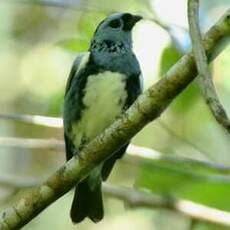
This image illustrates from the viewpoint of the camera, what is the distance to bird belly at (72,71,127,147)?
3.62 m

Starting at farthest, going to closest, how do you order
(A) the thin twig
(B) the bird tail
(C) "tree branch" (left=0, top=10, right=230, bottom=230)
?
(B) the bird tail < (C) "tree branch" (left=0, top=10, right=230, bottom=230) < (A) the thin twig

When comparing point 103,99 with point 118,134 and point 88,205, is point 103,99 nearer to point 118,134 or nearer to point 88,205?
point 88,205

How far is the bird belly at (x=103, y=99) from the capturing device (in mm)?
3619

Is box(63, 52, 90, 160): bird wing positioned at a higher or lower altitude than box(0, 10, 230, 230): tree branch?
lower

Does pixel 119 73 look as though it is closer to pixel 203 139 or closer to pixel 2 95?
pixel 203 139

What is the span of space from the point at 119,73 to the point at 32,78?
3046mm

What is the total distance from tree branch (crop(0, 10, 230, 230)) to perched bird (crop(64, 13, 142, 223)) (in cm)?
39

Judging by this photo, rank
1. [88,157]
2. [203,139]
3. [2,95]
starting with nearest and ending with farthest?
1. [88,157]
2. [203,139]
3. [2,95]

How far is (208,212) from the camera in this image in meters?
4.03

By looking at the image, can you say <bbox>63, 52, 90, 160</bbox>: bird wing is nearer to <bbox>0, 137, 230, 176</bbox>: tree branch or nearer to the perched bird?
the perched bird

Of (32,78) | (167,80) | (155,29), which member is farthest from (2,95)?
(167,80)

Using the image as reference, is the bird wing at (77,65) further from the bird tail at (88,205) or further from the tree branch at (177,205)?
the tree branch at (177,205)

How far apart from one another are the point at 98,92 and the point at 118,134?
73 centimetres

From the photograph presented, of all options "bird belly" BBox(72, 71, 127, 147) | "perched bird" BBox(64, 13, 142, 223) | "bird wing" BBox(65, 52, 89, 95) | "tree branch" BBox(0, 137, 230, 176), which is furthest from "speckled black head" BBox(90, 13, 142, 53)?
"tree branch" BBox(0, 137, 230, 176)
